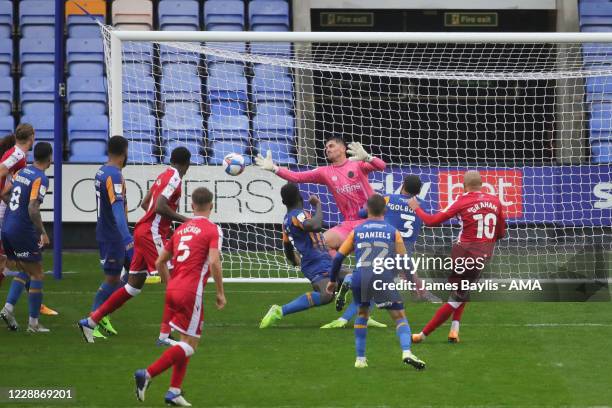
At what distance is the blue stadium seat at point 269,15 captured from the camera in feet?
69.1

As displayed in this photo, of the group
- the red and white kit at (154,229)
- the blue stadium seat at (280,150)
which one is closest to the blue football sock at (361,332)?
the red and white kit at (154,229)

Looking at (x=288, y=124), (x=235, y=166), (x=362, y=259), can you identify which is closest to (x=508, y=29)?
(x=288, y=124)

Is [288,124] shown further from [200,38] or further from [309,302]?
[309,302]

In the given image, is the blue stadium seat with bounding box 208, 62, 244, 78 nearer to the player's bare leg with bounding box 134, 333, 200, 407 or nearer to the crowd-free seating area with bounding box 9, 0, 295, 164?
the crowd-free seating area with bounding box 9, 0, 295, 164

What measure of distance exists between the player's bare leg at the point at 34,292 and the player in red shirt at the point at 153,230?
2.19ft

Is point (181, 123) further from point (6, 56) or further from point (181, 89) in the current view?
point (6, 56)

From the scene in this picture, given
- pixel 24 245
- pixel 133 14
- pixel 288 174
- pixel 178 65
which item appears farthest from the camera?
pixel 133 14

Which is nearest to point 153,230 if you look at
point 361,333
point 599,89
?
point 361,333

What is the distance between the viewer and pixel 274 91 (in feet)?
62.2

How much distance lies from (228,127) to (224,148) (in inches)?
13.4

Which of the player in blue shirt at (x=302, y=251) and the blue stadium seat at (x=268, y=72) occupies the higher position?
the blue stadium seat at (x=268, y=72)

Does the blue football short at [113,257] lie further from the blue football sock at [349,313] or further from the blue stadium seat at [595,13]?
the blue stadium seat at [595,13]

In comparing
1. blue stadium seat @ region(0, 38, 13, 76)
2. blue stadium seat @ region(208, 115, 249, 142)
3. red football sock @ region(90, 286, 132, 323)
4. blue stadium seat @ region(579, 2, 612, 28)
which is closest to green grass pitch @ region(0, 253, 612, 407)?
red football sock @ region(90, 286, 132, 323)

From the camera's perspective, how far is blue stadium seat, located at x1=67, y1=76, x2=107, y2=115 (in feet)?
65.2
